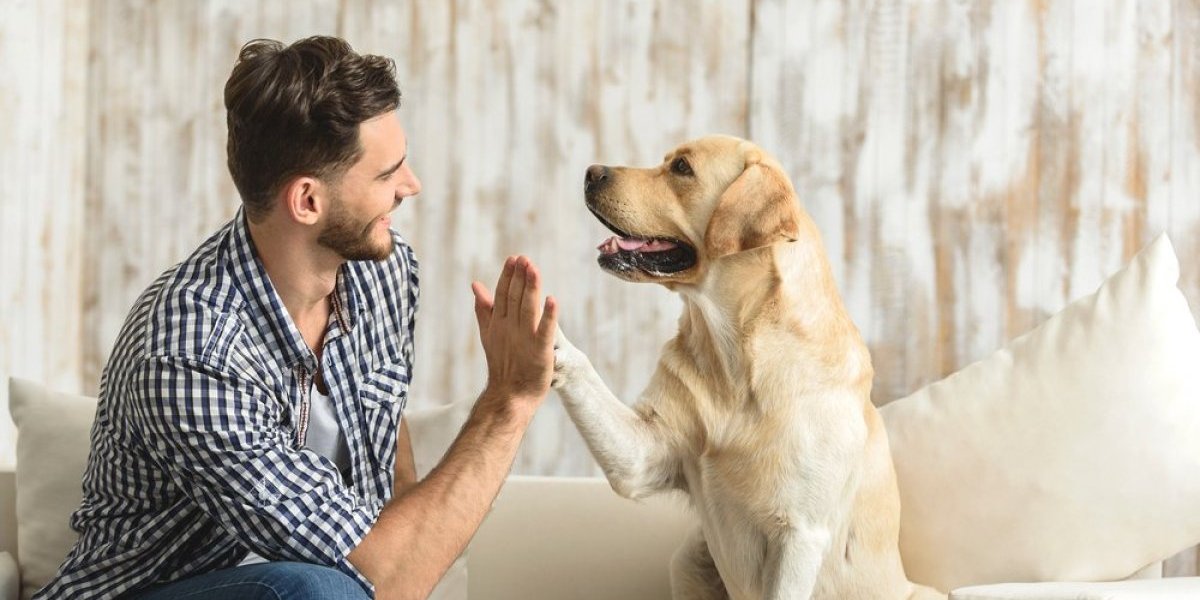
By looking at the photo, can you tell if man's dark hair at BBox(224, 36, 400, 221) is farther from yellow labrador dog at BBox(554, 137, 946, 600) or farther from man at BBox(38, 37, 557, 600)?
yellow labrador dog at BBox(554, 137, 946, 600)

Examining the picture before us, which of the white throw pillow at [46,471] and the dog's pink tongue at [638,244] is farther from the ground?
the dog's pink tongue at [638,244]

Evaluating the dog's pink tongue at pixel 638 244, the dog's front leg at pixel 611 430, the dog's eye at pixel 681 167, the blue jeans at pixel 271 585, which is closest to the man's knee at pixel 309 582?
the blue jeans at pixel 271 585

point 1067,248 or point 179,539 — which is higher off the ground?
point 1067,248

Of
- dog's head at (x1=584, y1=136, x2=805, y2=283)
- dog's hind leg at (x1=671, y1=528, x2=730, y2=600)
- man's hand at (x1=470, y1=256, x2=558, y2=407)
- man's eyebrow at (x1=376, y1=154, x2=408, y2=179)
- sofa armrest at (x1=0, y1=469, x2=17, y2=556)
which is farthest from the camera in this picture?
sofa armrest at (x1=0, y1=469, x2=17, y2=556)

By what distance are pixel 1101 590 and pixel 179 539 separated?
1.28 m

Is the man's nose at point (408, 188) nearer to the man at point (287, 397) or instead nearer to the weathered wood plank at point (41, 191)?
the man at point (287, 397)

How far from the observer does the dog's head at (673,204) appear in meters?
1.73

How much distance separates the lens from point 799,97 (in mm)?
2414

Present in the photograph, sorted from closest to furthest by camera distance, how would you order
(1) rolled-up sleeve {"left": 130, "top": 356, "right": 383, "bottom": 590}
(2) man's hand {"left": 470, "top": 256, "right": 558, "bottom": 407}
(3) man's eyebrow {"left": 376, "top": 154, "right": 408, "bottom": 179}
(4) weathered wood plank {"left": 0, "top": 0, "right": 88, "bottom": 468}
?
(1) rolled-up sleeve {"left": 130, "top": 356, "right": 383, "bottom": 590}
(2) man's hand {"left": 470, "top": 256, "right": 558, "bottom": 407}
(3) man's eyebrow {"left": 376, "top": 154, "right": 408, "bottom": 179}
(4) weathered wood plank {"left": 0, "top": 0, "right": 88, "bottom": 468}

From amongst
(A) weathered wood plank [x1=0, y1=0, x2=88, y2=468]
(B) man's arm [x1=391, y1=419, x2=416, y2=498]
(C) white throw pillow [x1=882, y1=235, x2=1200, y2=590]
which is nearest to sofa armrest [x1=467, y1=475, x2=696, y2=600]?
(B) man's arm [x1=391, y1=419, x2=416, y2=498]

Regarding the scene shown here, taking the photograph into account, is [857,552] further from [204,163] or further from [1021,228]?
[204,163]

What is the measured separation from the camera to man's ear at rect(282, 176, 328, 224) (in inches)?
60.4

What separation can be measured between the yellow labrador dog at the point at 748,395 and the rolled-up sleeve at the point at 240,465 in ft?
1.31

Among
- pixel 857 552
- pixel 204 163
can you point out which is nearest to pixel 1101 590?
pixel 857 552
